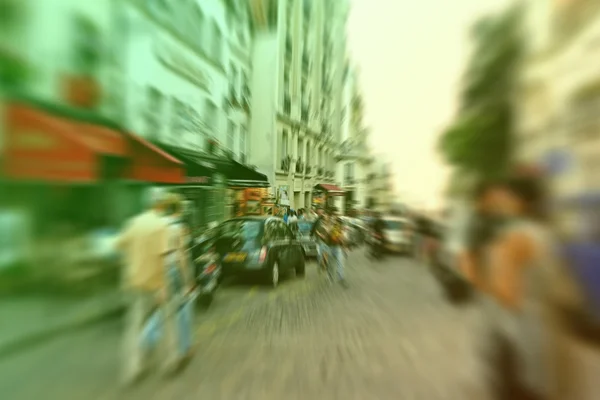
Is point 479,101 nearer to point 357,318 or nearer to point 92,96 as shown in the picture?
point 357,318

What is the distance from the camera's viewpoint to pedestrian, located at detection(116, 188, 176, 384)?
43.3 inches

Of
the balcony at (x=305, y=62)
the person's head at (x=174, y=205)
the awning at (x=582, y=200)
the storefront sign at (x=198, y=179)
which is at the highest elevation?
the balcony at (x=305, y=62)

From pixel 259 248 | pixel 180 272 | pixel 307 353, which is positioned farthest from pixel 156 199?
pixel 307 353

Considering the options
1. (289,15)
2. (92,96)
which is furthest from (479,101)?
(92,96)

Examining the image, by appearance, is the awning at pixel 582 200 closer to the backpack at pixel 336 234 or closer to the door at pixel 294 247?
the backpack at pixel 336 234

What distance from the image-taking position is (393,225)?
132cm

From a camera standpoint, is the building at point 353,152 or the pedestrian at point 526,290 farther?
the building at point 353,152

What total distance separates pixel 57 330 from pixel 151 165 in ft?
1.28

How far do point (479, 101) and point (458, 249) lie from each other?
29 cm

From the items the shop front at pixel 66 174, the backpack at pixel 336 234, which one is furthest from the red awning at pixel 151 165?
the backpack at pixel 336 234

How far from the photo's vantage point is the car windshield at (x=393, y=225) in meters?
1.27

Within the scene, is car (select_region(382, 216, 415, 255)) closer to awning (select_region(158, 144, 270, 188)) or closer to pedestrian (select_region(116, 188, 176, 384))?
awning (select_region(158, 144, 270, 188))

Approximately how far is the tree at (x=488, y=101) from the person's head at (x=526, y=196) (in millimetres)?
37

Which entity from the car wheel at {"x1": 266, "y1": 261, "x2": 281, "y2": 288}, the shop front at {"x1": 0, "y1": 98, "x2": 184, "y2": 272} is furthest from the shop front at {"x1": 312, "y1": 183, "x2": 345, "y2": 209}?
the shop front at {"x1": 0, "y1": 98, "x2": 184, "y2": 272}
